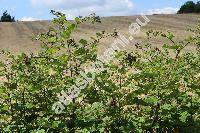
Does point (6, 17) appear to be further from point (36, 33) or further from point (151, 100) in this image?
point (151, 100)

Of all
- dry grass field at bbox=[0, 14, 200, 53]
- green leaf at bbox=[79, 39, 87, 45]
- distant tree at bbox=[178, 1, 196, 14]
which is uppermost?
green leaf at bbox=[79, 39, 87, 45]

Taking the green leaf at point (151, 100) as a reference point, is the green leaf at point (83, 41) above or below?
above

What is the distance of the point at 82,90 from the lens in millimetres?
5930

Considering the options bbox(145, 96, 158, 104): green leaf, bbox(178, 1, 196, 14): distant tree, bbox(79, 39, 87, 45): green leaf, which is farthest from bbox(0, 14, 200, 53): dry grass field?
bbox(178, 1, 196, 14): distant tree

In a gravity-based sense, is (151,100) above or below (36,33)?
above

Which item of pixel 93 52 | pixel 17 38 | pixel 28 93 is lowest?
pixel 17 38

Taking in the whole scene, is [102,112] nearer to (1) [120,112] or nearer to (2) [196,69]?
(1) [120,112]

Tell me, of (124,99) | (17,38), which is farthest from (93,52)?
(17,38)

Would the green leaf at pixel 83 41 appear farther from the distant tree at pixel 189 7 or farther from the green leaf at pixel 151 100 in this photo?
the distant tree at pixel 189 7

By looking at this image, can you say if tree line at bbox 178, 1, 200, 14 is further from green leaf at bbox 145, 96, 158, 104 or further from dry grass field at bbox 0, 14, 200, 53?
green leaf at bbox 145, 96, 158, 104

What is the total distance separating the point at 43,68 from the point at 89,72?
899mm

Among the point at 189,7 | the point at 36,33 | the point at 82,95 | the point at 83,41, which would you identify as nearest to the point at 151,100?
the point at 82,95

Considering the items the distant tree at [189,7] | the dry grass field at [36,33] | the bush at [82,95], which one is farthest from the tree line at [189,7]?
the bush at [82,95]

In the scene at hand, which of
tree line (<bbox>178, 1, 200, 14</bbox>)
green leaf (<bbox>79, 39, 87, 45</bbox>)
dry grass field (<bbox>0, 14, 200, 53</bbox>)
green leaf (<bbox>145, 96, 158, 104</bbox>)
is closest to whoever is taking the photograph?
green leaf (<bbox>79, 39, 87, 45</bbox>)
